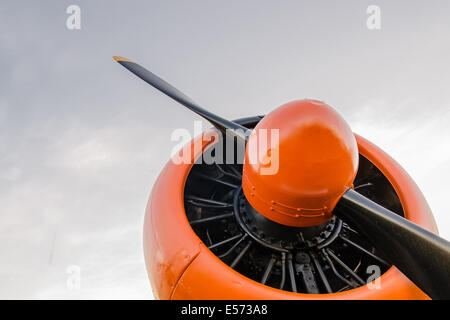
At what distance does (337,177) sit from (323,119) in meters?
0.54

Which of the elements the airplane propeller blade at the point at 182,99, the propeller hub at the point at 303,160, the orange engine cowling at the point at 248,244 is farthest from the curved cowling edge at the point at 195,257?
the propeller hub at the point at 303,160

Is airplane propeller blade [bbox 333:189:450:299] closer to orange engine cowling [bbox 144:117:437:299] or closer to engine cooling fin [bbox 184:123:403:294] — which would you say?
orange engine cowling [bbox 144:117:437:299]

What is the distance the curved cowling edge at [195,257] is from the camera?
290 cm

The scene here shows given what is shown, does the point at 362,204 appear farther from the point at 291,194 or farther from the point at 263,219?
the point at 263,219

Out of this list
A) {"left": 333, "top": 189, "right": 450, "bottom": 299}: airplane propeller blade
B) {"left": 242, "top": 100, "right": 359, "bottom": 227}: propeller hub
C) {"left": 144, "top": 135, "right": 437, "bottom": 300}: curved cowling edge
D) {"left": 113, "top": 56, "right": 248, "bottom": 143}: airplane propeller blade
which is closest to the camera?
{"left": 333, "top": 189, "right": 450, "bottom": 299}: airplane propeller blade

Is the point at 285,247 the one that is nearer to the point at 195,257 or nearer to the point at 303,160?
the point at 195,257

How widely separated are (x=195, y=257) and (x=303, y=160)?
4.80 feet

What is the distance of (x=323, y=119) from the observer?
2.80 meters

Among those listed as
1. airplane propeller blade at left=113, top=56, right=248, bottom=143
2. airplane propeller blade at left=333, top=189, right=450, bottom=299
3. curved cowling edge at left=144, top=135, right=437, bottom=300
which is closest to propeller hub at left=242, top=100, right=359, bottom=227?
airplane propeller blade at left=333, top=189, right=450, bottom=299

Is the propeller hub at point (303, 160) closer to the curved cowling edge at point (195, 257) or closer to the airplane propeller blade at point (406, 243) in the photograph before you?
the airplane propeller blade at point (406, 243)

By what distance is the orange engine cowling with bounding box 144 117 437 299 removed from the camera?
117 inches

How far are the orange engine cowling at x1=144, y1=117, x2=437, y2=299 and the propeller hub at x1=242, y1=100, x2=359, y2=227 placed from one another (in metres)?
0.69
